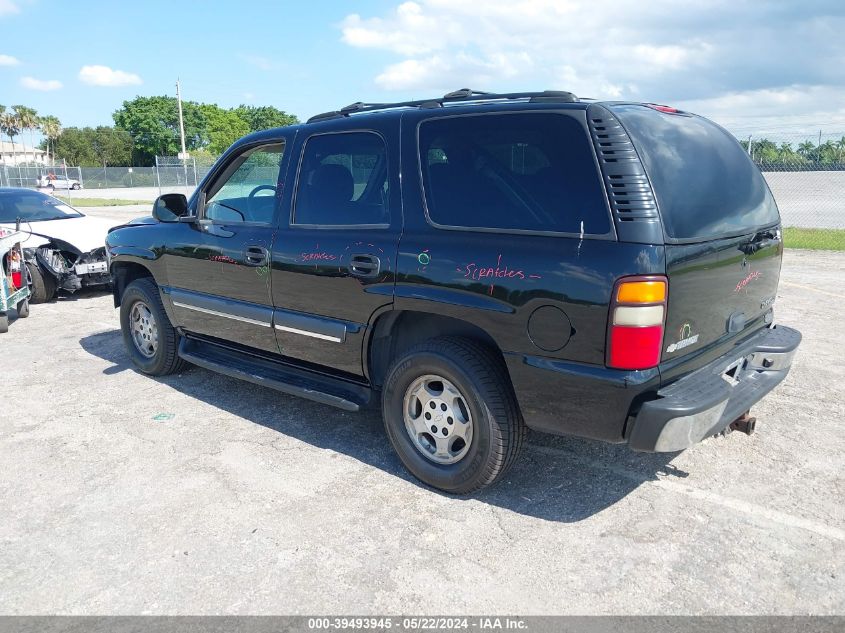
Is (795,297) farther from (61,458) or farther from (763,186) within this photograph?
(61,458)

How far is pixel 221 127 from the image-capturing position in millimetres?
89688

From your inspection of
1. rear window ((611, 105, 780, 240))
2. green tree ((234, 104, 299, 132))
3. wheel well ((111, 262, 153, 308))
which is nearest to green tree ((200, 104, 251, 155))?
green tree ((234, 104, 299, 132))

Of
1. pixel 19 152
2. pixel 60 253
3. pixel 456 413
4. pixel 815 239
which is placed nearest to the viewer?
pixel 456 413

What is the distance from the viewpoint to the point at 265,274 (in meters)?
4.40

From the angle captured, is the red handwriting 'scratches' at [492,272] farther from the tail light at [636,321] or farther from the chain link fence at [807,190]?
the chain link fence at [807,190]

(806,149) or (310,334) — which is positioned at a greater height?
(806,149)

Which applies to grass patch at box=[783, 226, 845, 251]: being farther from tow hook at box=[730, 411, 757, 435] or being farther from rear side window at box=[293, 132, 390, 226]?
rear side window at box=[293, 132, 390, 226]

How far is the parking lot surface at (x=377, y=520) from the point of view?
2.82 meters

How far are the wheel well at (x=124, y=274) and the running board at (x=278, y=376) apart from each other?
2.93 ft

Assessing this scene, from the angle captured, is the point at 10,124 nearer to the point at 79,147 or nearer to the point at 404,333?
the point at 79,147

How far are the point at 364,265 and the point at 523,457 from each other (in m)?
1.51

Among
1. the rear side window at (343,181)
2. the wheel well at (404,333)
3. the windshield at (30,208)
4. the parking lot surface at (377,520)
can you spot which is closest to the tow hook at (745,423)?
the parking lot surface at (377,520)

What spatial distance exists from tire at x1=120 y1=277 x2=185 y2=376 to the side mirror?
72cm

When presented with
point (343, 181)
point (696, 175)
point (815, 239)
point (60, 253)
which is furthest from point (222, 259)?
point (815, 239)
